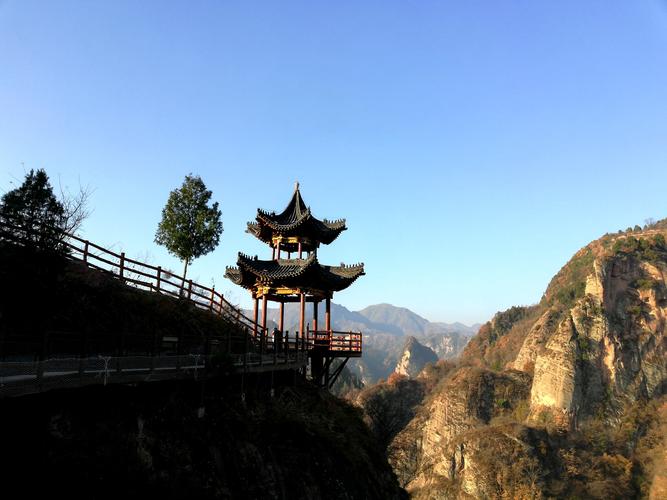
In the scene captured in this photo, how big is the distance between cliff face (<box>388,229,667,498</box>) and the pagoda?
7748 centimetres

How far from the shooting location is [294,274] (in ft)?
90.0

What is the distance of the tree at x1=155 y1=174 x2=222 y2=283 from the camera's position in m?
30.5

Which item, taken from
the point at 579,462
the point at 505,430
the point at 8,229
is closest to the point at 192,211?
the point at 8,229

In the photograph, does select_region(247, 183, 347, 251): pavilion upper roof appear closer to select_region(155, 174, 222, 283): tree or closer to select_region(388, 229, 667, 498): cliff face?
select_region(155, 174, 222, 283): tree

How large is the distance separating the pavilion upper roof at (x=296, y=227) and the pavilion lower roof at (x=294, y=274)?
5.93 feet

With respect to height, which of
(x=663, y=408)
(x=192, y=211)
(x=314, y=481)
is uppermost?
(x=192, y=211)

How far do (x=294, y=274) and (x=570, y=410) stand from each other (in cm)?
11016

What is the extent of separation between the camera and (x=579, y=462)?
323ft

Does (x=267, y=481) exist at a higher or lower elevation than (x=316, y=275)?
lower

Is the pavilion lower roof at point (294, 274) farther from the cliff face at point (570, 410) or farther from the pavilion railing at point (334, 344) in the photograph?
the cliff face at point (570, 410)

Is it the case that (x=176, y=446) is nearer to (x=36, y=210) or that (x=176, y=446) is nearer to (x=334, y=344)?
(x=36, y=210)

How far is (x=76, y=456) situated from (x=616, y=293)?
147 meters

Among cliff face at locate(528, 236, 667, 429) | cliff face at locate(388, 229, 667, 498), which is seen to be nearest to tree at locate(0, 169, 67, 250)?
cliff face at locate(388, 229, 667, 498)

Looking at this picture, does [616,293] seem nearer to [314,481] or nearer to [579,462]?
[579,462]
